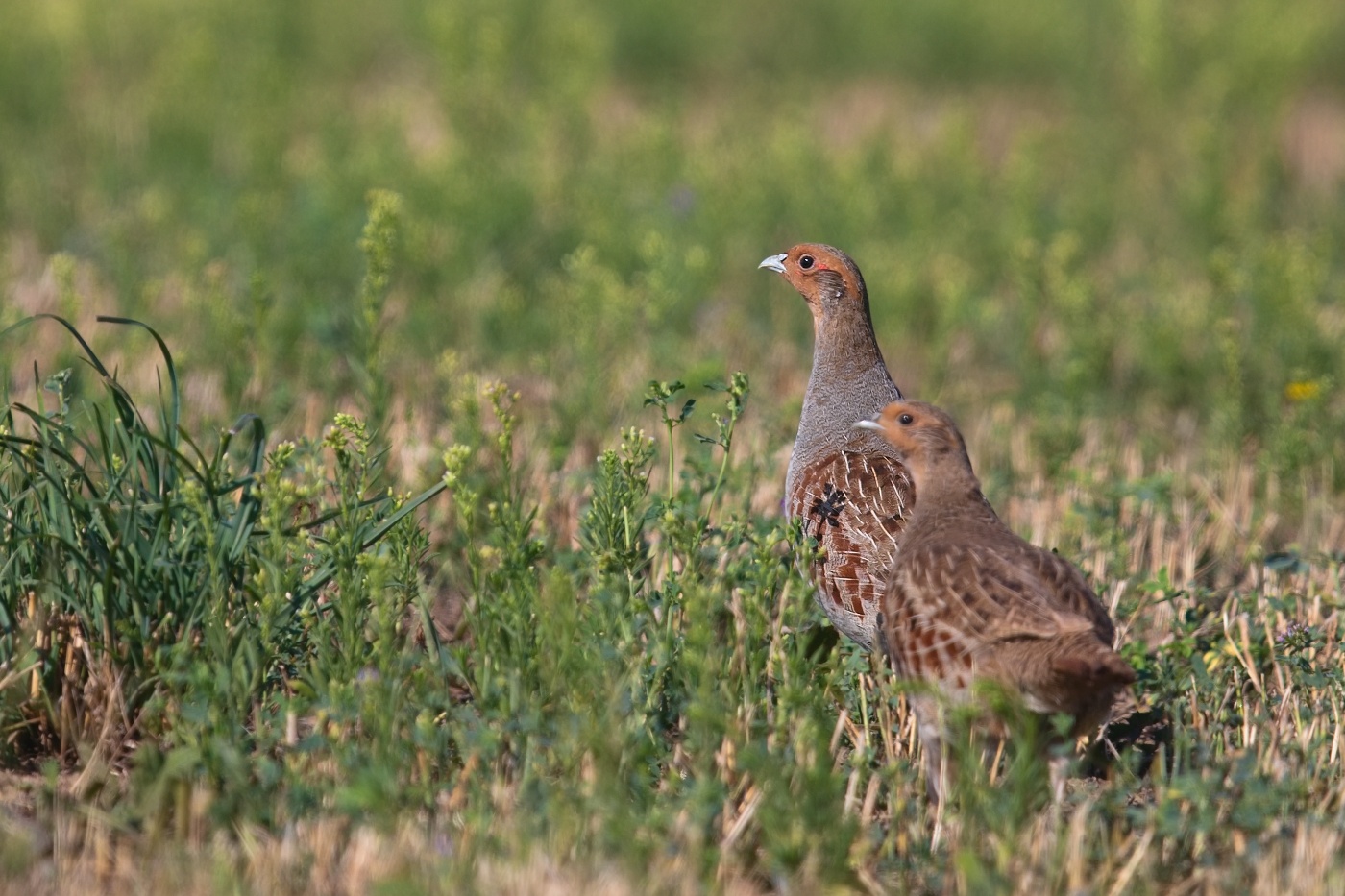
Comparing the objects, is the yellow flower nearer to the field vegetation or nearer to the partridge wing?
the field vegetation

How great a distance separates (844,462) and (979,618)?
3.99ft

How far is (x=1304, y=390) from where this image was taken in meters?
6.54

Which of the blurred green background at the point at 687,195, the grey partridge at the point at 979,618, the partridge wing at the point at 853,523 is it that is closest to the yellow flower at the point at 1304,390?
the blurred green background at the point at 687,195

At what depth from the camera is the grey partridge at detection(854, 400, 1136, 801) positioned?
12.1 feet

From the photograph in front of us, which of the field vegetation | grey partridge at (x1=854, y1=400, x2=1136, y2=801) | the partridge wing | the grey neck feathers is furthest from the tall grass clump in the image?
the grey neck feathers

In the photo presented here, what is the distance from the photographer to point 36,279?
27.6 feet

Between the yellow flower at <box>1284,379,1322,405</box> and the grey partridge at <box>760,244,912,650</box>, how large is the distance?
2043mm

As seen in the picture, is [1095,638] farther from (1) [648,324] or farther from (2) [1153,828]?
(1) [648,324]

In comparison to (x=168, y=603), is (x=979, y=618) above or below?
below

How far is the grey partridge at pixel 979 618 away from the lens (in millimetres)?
3695

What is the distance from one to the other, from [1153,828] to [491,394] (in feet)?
6.81

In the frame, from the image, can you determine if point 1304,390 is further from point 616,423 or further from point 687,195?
point 687,195

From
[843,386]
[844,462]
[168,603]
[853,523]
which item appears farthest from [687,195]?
[168,603]

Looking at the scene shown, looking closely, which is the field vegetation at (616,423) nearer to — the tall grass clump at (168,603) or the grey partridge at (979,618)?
the tall grass clump at (168,603)
